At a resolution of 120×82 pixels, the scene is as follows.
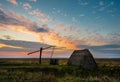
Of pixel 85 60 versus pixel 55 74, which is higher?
pixel 85 60

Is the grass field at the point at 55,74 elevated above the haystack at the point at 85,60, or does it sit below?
below

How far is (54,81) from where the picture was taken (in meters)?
18.8

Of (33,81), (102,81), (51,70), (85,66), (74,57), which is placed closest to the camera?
(33,81)

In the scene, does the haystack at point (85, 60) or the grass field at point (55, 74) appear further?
the haystack at point (85, 60)

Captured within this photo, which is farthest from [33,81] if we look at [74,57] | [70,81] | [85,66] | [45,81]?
[74,57]

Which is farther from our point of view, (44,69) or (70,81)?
(44,69)

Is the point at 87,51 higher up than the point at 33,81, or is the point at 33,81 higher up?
the point at 87,51

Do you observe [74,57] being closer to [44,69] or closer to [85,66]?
[85,66]

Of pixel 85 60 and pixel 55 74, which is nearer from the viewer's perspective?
pixel 55 74

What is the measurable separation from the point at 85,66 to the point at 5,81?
2284 cm

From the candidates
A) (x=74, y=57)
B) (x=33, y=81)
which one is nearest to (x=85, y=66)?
(x=74, y=57)

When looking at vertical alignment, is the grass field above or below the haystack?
below

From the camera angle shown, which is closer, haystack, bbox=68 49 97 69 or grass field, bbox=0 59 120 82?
grass field, bbox=0 59 120 82

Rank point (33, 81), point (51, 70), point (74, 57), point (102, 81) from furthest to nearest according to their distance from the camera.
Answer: point (74, 57) → point (51, 70) → point (102, 81) → point (33, 81)
